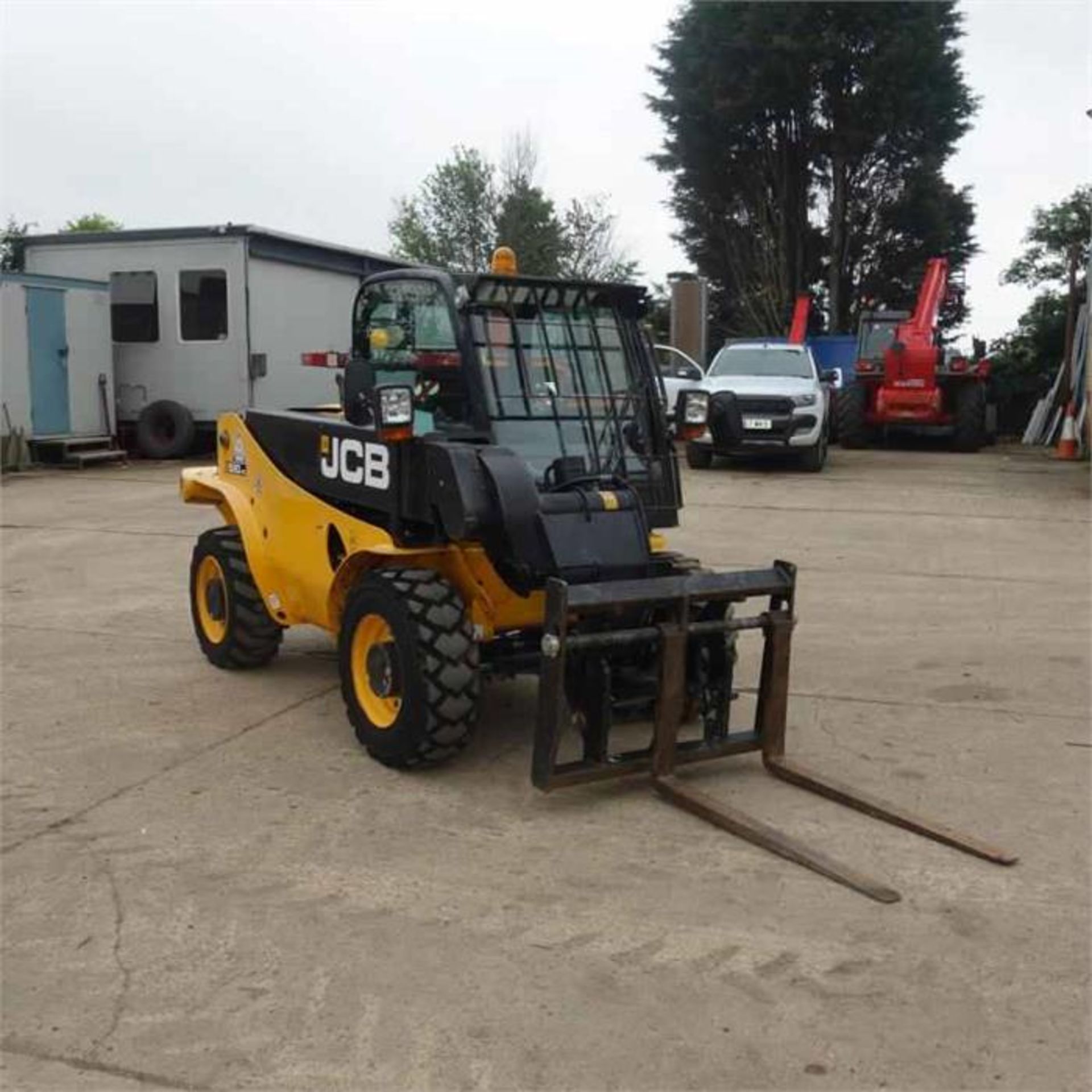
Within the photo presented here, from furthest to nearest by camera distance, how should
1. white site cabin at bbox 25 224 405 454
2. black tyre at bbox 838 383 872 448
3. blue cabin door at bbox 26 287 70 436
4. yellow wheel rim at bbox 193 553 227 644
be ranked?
1. black tyre at bbox 838 383 872 448
2. white site cabin at bbox 25 224 405 454
3. blue cabin door at bbox 26 287 70 436
4. yellow wheel rim at bbox 193 553 227 644

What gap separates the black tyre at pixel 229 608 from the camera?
620 centimetres

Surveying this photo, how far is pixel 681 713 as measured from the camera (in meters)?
4.65

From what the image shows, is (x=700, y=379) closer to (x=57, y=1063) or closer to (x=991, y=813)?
(x=991, y=813)

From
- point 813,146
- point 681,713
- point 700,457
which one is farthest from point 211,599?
point 813,146

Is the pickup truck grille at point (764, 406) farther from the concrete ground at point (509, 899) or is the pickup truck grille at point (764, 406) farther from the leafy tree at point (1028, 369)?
the leafy tree at point (1028, 369)

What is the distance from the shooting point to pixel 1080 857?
161 inches

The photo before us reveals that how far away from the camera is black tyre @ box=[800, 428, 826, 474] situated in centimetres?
1711

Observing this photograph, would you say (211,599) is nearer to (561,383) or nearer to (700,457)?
(561,383)

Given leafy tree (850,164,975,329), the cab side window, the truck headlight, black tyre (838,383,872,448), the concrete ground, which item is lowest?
the concrete ground

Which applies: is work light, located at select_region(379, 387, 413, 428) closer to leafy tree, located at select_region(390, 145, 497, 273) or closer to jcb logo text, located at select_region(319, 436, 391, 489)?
jcb logo text, located at select_region(319, 436, 391, 489)

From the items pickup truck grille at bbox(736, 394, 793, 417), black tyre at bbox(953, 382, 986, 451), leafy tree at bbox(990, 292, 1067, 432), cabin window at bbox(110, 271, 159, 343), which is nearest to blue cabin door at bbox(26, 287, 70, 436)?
cabin window at bbox(110, 271, 159, 343)

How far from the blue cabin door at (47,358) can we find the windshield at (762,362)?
915 centimetres

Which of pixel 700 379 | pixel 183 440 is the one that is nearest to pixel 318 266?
pixel 183 440

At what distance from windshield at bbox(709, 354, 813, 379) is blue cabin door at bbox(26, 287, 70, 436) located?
30.0 feet
